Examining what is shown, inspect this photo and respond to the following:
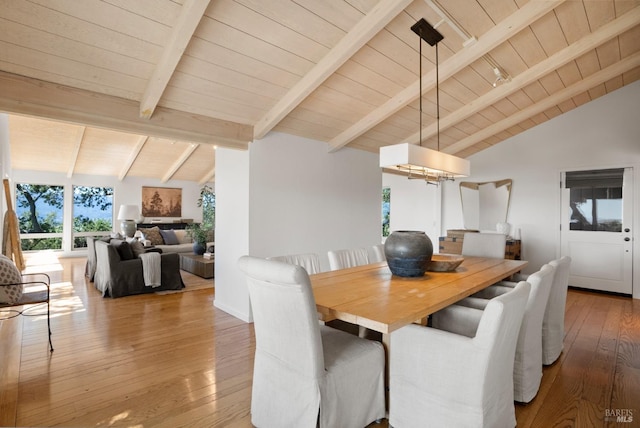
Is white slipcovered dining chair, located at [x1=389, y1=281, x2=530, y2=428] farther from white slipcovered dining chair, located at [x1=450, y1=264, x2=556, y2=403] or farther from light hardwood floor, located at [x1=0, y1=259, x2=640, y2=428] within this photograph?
light hardwood floor, located at [x1=0, y1=259, x2=640, y2=428]

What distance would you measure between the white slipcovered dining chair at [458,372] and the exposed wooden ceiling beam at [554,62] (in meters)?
3.03

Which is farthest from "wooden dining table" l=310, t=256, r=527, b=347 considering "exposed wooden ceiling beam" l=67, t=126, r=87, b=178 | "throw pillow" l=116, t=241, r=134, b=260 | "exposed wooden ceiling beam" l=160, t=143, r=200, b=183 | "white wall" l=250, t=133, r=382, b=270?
"exposed wooden ceiling beam" l=67, t=126, r=87, b=178

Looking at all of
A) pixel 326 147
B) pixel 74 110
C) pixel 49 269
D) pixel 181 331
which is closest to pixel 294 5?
pixel 74 110

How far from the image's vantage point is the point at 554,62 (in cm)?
346

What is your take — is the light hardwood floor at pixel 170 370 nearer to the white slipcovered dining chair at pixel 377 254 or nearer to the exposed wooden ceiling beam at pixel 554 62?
the white slipcovered dining chair at pixel 377 254

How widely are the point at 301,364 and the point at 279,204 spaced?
254cm

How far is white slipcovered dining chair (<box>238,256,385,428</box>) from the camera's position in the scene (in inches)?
61.2

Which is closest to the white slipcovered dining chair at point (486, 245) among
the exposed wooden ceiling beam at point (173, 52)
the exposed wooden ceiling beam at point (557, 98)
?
the exposed wooden ceiling beam at point (557, 98)

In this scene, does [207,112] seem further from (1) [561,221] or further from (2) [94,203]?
(2) [94,203]

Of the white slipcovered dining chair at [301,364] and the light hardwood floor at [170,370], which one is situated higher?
the white slipcovered dining chair at [301,364]

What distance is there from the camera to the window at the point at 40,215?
810 centimetres

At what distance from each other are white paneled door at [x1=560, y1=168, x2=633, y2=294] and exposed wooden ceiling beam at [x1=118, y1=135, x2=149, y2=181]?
7.64 meters

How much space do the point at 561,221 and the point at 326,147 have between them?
419 centimetres

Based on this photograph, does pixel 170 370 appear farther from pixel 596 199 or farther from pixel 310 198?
pixel 596 199
